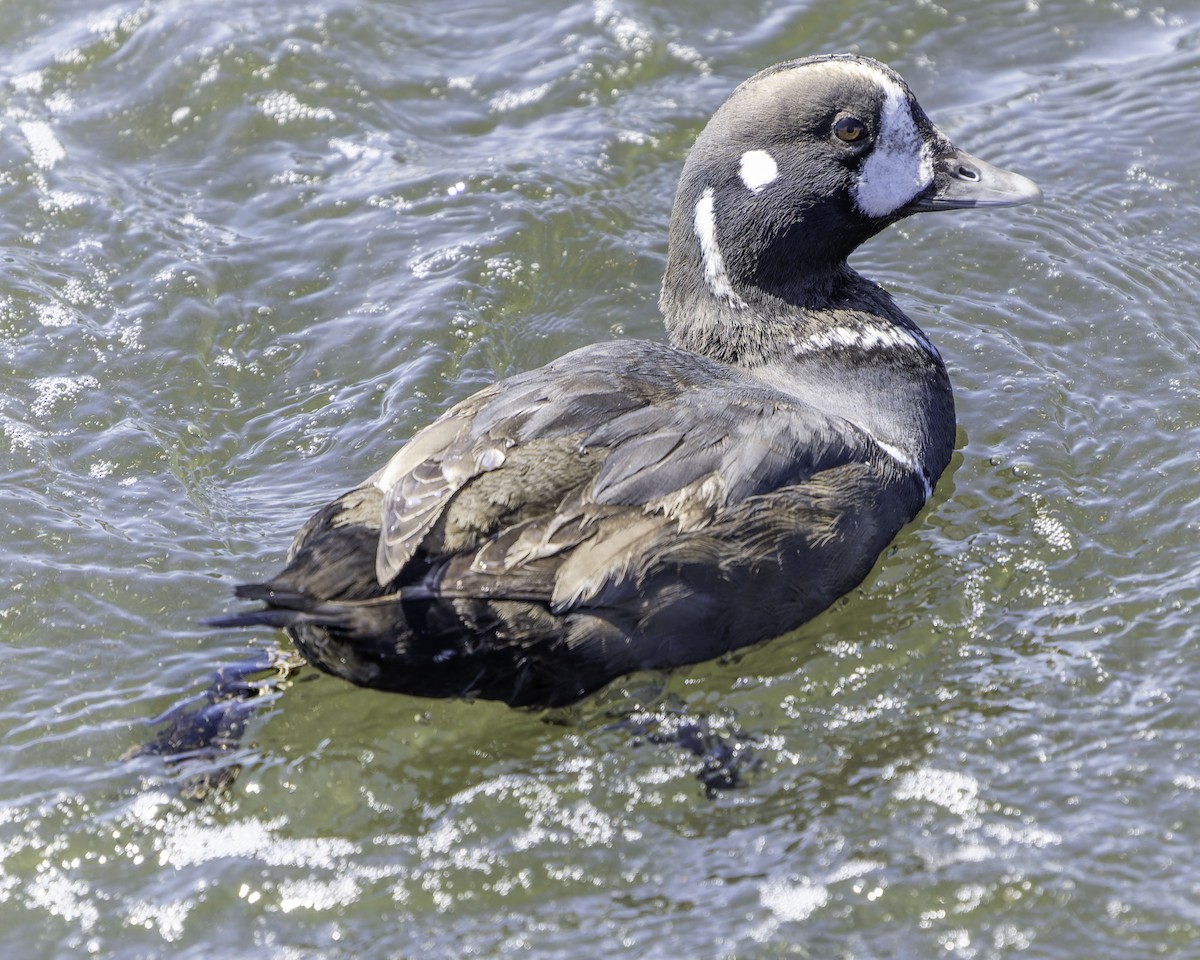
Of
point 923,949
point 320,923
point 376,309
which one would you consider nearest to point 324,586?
point 320,923

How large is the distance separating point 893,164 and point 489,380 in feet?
6.07

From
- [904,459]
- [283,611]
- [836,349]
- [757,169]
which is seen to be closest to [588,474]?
[283,611]

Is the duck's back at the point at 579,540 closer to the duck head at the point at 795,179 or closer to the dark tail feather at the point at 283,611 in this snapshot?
the dark tail feather at the point at 283,611

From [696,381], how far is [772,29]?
408cm

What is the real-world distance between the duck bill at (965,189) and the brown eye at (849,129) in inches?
16.5

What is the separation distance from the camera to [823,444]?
16.2 feet

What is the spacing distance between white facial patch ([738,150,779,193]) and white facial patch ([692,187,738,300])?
145 mm

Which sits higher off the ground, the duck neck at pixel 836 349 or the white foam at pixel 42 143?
the white foam at pixel 42 143

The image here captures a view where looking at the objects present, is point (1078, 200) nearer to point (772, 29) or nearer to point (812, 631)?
point (772, 29)

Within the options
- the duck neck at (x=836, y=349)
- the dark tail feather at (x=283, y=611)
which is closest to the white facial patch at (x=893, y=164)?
the duck neck at (x=836, y=349)

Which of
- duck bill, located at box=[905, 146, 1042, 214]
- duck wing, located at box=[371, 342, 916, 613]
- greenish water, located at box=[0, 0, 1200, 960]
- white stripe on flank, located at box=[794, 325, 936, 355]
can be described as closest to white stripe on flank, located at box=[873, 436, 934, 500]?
duck wing, located at box=[371, 342, 916, 613]

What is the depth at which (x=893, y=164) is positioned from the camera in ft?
18.7

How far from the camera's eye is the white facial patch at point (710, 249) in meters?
5.64

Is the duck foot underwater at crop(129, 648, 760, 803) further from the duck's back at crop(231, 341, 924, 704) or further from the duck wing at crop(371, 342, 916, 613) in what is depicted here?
the duck wing at crop(371, 342, 916, 613)
